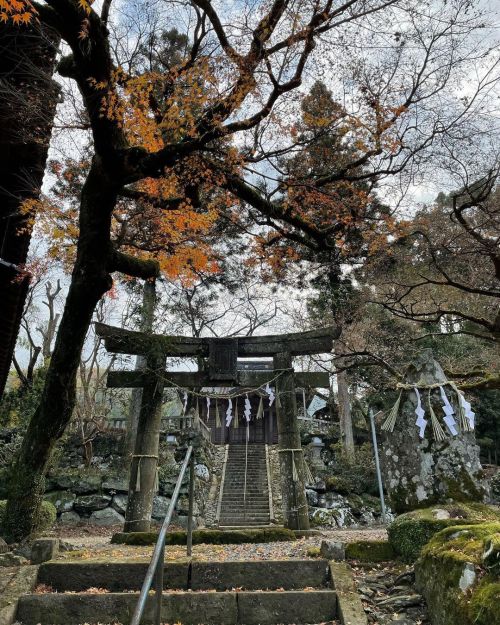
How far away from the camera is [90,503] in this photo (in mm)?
14984

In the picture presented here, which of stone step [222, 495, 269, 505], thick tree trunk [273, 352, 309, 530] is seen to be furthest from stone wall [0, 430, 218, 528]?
thick tree trunk [273, 352, 309, 530]

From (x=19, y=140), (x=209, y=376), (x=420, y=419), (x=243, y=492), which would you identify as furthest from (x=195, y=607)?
(x=243, y=492)

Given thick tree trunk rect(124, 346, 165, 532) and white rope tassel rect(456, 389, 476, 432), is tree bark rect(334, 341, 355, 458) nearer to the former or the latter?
thick tree trunk rect(124, 346, 165, 532)

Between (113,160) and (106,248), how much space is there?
1.19 metres

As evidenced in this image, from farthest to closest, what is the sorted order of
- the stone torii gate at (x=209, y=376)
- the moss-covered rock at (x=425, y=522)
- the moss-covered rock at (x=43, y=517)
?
1. the stone torii gate at (x=209, y=376)
2. the moss-covered rock at (x=43, y=517)
3. the moss-covered rock at (x=425, y=522)

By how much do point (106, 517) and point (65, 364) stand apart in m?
11.2

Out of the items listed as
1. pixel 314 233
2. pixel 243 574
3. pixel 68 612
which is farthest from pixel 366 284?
pixel 68 612

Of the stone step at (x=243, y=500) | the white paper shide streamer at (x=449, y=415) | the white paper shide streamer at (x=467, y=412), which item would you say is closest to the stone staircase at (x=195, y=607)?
the white paper shide streamer at (x=449, y=415)

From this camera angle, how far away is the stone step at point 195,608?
12.2ft

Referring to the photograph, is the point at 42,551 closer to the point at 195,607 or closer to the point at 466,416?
the point at 195,607

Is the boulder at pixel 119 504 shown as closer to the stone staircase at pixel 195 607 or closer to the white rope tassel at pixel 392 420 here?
the stone staircase at pixel 195 607

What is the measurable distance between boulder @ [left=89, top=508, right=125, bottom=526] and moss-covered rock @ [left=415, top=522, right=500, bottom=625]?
13.6 metres

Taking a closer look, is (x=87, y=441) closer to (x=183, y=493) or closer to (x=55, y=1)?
(x=183, y=493)

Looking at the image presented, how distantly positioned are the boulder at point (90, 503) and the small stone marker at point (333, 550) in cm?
1270
